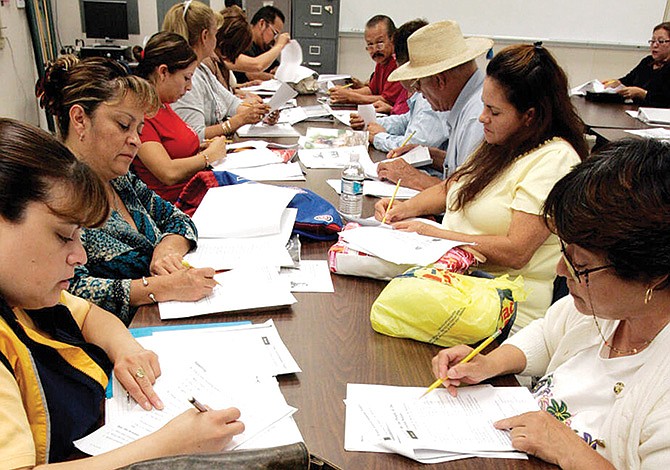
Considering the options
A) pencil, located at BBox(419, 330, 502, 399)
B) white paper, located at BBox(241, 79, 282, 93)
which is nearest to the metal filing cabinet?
white paper, located at BBox(241, 79, 282, 93)

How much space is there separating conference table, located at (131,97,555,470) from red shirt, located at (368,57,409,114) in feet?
8.66

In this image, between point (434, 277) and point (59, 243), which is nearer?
point (59, 243)

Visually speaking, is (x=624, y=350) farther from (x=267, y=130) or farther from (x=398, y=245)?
(x=267, y=130)

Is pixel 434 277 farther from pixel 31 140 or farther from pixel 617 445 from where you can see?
pixel 31 140

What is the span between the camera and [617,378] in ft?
3.39

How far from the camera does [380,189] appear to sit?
227cm

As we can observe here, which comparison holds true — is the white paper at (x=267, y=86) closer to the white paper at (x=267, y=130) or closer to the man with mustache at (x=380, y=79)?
the man with mustache at (x=380, y=79)

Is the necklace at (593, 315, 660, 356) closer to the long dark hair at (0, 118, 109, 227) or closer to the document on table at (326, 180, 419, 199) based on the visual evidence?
the long dark hair at (0, 118, 109, 227)

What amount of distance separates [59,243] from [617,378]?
98cm

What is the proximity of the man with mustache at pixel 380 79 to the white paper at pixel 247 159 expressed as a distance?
139cm

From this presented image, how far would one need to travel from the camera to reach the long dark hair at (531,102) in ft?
5.47

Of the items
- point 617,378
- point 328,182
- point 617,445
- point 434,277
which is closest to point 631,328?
point 617,378

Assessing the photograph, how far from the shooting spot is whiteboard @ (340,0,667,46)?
574 cm

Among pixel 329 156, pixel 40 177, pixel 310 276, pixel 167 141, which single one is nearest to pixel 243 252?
pixel 310 276
